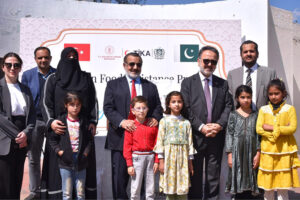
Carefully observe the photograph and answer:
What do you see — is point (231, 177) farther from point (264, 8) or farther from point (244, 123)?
point (264, 8)

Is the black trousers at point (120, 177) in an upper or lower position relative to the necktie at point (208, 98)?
lower

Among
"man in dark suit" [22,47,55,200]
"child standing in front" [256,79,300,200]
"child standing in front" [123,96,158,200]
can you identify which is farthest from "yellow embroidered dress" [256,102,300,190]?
"man in dark suit" [22,47,55,200]

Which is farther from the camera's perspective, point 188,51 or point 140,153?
point 188,51

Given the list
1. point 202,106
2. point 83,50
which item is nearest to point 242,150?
point 202,106

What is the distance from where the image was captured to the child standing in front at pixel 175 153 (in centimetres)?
287

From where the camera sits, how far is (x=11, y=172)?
284 centimetres

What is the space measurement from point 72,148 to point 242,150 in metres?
1.63

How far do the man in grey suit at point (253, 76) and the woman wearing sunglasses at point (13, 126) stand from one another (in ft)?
7.00

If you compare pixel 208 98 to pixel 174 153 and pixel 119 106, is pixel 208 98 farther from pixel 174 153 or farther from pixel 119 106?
pixel 119 106

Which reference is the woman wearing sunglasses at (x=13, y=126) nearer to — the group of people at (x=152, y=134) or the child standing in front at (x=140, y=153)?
the group of people at (x=152, y=134)

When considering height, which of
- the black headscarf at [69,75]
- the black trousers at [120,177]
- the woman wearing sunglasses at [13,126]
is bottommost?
the black trousers at [120,177]

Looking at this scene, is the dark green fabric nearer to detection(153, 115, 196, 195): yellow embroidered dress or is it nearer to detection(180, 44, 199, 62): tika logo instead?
detection(153, 115, 196, 195): yellow embroidered dress

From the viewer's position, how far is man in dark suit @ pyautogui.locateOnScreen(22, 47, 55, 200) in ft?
11.8

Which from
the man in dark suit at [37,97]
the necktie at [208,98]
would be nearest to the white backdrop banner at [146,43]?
the man in dark suit at [37,97]
